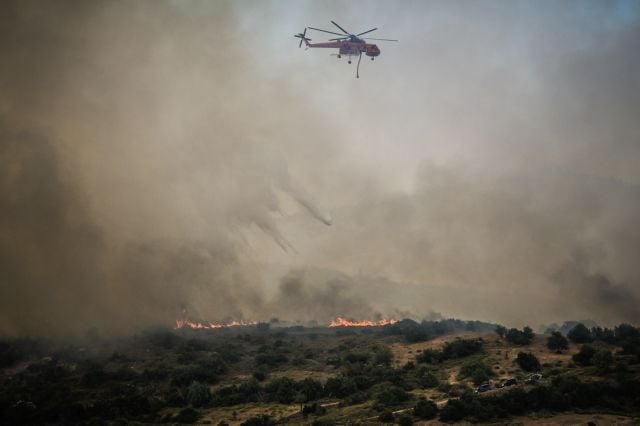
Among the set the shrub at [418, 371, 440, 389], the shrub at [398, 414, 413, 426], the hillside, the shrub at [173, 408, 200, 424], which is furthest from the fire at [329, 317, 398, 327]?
the shrub at [398, 414, 413, 426]

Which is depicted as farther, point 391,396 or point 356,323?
point 356,323

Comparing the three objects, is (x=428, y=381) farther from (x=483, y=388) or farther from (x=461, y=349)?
(x=461, y=349)

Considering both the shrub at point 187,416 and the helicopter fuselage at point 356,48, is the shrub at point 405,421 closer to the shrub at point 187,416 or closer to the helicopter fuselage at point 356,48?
the shrub at point 187,416

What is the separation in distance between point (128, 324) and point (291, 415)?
90.3 metres

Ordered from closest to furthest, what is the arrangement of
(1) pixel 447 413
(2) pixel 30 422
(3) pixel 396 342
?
(1) pixel 447 413, (2) pixel 30 422, (3) pixel 396 342

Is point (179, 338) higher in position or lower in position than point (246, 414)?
higher

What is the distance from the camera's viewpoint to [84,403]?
247ft

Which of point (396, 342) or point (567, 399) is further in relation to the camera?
point (396, 342)

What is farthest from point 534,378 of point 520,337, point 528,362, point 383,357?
Result: point 383,357

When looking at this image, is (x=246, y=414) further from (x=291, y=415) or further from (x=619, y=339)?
(x=619, y=339)

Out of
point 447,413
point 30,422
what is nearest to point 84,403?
point 30,422

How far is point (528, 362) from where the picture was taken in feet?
257

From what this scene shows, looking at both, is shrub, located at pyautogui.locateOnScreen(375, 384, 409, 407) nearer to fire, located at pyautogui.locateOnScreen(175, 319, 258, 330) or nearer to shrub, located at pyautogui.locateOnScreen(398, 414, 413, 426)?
shrub, located at pyautogui.locateOnScreen(398, 414, 413, 426)

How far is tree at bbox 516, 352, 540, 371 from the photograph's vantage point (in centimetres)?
7775
